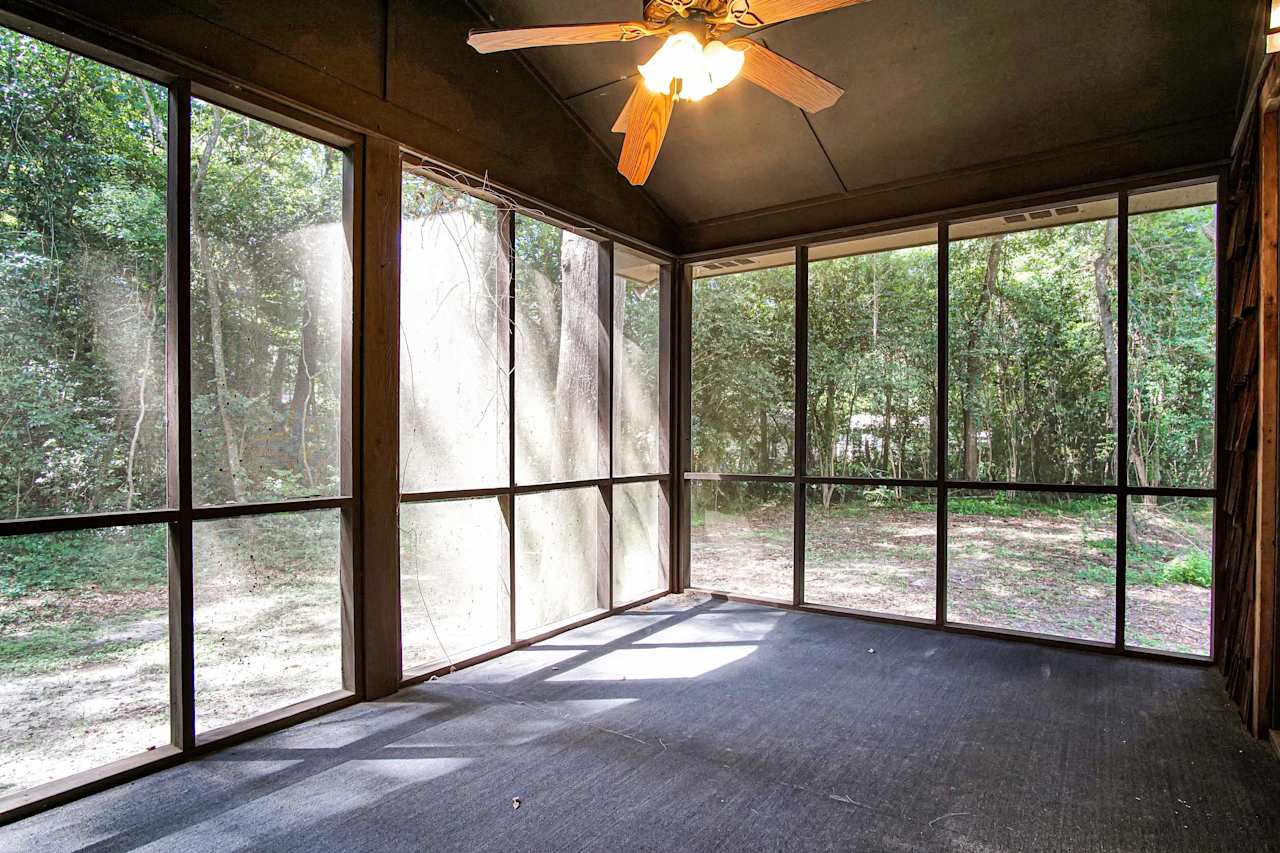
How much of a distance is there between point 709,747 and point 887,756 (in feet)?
2.24

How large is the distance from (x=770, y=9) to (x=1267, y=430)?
261 centimetres

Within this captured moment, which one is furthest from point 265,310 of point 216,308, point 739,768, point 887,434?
point 887,434

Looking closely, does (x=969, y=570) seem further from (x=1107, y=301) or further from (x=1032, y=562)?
(x=1107, y=301)

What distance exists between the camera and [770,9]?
1954mm

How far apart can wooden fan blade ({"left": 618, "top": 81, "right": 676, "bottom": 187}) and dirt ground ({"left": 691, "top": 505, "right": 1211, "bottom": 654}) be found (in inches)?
117

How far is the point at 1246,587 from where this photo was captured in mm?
2936

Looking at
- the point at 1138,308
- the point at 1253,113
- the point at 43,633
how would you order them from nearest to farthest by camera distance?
the point at 43,633 → the point at 1253,113 → the point at 1138,308

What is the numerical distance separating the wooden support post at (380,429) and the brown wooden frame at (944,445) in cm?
255

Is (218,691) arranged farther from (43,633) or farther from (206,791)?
(43,633)

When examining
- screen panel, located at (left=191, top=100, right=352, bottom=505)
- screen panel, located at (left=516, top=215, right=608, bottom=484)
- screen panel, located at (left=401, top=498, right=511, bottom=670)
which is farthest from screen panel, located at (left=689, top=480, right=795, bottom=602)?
screen panel, located at (left=191, top=100, right=352, bottom=505)

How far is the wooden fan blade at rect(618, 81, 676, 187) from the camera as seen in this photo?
7.57 ft

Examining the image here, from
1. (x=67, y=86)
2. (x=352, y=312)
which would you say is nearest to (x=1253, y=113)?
(x=352, y=312)

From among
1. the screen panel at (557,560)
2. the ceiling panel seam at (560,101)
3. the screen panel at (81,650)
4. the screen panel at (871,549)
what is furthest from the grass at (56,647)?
the screen panel at (871,549)

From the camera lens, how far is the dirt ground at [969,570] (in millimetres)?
4238
